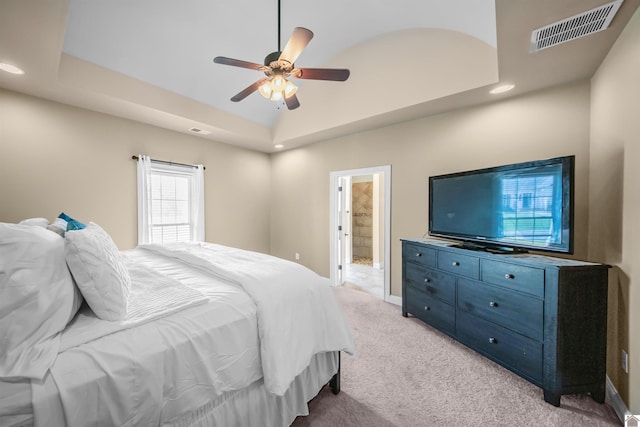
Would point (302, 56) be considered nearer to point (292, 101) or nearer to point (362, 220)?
point (292, 101)

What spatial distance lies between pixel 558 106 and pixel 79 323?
3.72m

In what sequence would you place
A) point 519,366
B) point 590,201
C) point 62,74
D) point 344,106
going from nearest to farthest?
point 519,366 < point 590,201 < point 62,74 < point 344,106

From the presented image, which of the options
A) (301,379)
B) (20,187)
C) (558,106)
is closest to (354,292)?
(301,379)

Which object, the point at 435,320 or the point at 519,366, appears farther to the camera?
the point at 435,320

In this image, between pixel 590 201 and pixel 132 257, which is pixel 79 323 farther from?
pixel 590 201

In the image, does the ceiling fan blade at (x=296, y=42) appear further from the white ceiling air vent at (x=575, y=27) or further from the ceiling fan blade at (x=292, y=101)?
the white ceiling air vent at (x=575, y=27)

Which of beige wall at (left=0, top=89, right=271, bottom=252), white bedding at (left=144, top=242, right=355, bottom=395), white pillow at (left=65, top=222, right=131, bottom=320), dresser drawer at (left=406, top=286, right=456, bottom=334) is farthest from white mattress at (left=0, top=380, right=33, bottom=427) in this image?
beige wall at (left=0, top=89, right=271, bottom=252)

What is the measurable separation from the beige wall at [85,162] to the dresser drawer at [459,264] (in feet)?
11.4

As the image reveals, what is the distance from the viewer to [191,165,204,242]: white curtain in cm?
398

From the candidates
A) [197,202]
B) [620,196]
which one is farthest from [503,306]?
[197,202]

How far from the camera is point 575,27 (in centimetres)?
159

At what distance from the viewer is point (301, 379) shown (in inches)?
58.7

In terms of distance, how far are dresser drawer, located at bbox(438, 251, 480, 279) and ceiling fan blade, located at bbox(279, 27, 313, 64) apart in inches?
84.6

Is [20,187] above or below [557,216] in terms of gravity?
above
